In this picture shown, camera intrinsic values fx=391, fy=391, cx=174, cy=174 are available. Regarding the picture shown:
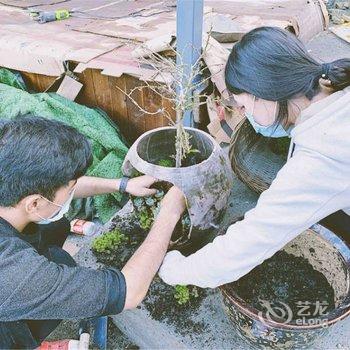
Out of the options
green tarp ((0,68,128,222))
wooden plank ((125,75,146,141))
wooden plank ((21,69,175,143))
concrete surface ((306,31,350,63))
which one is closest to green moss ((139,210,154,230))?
green tarp ((0,68,128,222))

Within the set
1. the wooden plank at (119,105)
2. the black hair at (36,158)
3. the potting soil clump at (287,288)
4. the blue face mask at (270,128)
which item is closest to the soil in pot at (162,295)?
the potting soil clump at (287,288)

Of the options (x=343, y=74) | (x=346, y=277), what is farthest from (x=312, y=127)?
→ (x=346, y=277)

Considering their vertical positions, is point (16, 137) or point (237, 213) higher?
point (16, 137)

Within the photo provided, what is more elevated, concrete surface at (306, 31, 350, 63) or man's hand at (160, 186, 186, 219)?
man's hand at (160, 186, 186, 219)

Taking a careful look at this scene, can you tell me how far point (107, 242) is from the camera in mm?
2334

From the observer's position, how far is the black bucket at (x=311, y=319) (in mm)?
1479

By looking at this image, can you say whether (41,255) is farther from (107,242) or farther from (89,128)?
(89,128)

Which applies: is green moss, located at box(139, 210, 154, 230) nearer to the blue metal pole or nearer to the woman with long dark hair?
the woman with long dark hair

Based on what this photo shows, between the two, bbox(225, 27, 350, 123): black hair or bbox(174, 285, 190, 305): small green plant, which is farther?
bbox(174, 285, 190, 305): small green plant

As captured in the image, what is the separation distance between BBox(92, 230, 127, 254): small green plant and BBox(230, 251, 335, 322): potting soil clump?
2.63 feet

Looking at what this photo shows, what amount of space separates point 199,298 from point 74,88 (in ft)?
7.63

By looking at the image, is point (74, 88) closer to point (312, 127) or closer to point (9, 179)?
point (9, 179)

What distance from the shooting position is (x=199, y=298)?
2.12 meters

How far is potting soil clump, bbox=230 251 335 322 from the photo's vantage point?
5.90 feet
